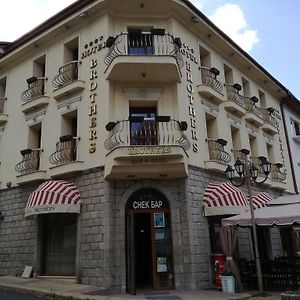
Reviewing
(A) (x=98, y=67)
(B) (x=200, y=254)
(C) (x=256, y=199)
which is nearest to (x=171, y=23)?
(A) (x=98, y=67)

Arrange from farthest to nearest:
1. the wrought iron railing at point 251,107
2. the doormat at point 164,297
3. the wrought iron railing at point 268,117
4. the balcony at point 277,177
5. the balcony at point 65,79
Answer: the wrought iron railing at point 268,117 < the balcony at point 277,177 < the wrought iron railing at point 251,107 < the balcony at point 65,79 < the doormat at point 164,297

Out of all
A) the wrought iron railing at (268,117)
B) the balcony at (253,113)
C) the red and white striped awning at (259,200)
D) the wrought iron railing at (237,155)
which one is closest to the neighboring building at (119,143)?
the wrought iron railing at (237,155)

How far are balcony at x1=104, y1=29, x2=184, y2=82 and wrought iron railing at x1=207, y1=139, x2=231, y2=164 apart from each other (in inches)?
124

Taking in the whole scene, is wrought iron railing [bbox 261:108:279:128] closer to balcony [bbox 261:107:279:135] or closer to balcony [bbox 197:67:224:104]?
balcony [bbox 261:107:279:135]

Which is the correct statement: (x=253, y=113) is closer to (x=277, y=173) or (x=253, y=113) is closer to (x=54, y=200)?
(x=277, y=173)

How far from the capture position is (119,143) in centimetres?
1216

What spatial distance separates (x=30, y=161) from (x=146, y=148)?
239 inches

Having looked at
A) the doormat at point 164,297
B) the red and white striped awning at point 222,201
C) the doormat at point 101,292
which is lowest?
the doormat at point 164,297

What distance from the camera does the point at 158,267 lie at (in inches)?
472

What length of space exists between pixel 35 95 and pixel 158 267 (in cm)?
959

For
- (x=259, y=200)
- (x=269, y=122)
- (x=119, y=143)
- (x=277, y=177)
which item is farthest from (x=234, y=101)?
(x=119, y=143)

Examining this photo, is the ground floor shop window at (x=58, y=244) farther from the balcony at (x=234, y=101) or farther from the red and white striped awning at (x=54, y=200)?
the balcony at (x=234, y=101)

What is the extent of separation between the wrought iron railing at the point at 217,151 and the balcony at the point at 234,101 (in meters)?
2.42

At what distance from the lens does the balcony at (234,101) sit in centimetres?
1634
